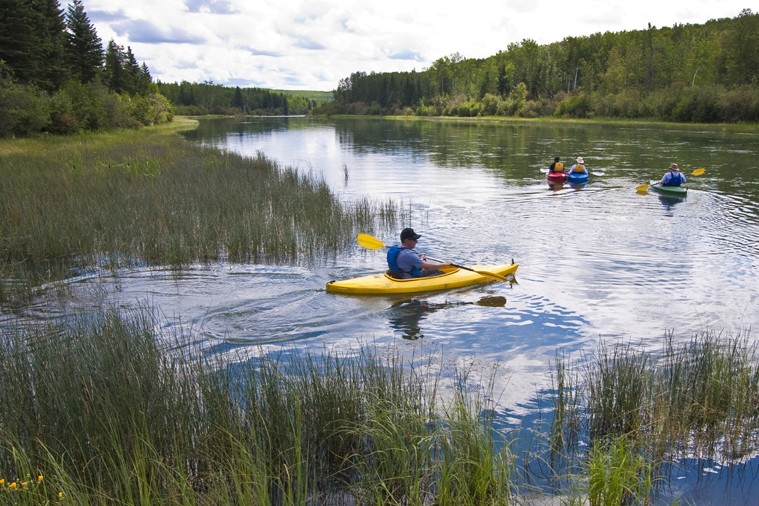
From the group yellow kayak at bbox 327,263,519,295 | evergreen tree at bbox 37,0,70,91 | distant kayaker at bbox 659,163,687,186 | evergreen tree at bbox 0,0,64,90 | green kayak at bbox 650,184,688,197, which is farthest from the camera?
evergreen tree at bbox 37,0,70,91

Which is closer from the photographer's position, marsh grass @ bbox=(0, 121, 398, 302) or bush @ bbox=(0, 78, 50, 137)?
marsh grass @ bbox=(0, 121, 398, 302)

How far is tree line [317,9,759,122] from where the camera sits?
2384 inches

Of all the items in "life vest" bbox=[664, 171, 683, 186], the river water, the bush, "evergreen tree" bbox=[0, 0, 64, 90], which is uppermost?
"evergreen tree" bbox=[0, 0, 64, 90]

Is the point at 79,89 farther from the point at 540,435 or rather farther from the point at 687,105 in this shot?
the point at 687,105

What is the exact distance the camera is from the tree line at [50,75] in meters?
32.4

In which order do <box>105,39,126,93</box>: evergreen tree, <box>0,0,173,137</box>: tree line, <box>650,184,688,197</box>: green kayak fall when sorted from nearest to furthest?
<box>650,184,688,197</box>: green kayak < <box>0,0,173,137</box>: tree line < <box>105,39,126,93</box>: evergreen tree

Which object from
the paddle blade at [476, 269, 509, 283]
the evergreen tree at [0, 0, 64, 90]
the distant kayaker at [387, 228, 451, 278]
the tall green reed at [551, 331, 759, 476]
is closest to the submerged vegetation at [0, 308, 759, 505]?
the tall green reed at [551, 331, 759, 476]

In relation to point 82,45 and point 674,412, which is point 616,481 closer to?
point 674,412

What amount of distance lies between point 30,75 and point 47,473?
44387 mm

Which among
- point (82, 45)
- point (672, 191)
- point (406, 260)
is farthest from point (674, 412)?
point (82, 45)

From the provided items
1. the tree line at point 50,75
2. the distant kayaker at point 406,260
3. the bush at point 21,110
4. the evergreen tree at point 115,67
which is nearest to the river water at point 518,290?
the distant kayaker at point 406,260

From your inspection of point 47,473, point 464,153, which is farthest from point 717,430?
point 464,153

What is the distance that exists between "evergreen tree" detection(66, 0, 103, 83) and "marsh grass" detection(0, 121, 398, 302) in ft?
136

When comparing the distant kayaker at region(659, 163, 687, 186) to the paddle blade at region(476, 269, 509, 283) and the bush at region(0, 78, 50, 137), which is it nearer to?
the paddle blade at region(476, 269, 509, 283)
